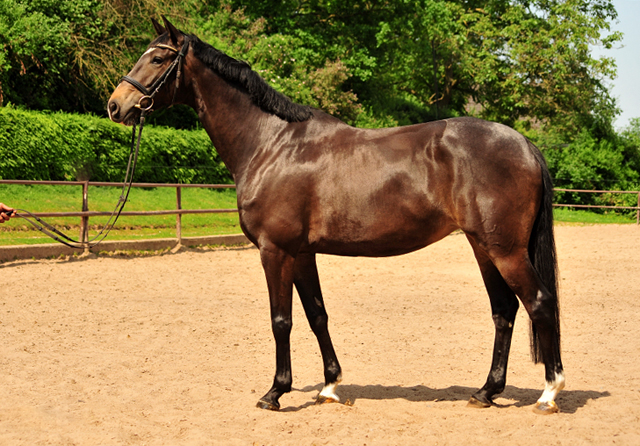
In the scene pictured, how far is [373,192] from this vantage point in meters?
3.57

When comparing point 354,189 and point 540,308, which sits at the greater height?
point 354,189

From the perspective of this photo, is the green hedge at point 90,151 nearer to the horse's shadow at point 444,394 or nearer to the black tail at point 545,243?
the horse's shadow at point 444,394

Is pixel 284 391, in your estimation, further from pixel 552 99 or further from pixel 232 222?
pixel 552 99

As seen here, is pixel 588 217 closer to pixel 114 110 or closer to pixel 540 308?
pixel 540 308

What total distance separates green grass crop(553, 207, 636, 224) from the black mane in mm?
17103

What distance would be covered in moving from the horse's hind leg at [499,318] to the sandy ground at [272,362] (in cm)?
16

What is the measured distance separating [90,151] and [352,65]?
10513 millimetres

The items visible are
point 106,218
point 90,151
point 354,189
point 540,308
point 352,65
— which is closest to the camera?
point 540,308

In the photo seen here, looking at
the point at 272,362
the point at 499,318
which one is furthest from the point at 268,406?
the point at 499,318

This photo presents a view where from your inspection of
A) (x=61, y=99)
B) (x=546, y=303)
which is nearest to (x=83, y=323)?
(x=546, y=303)

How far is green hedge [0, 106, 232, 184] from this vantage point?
41.7ft

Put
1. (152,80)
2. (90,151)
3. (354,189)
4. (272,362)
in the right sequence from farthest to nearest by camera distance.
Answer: (90,151) → (272,362) → (152,80) → (354,189)

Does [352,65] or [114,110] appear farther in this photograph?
[352,65]

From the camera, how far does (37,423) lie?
3328 mm
